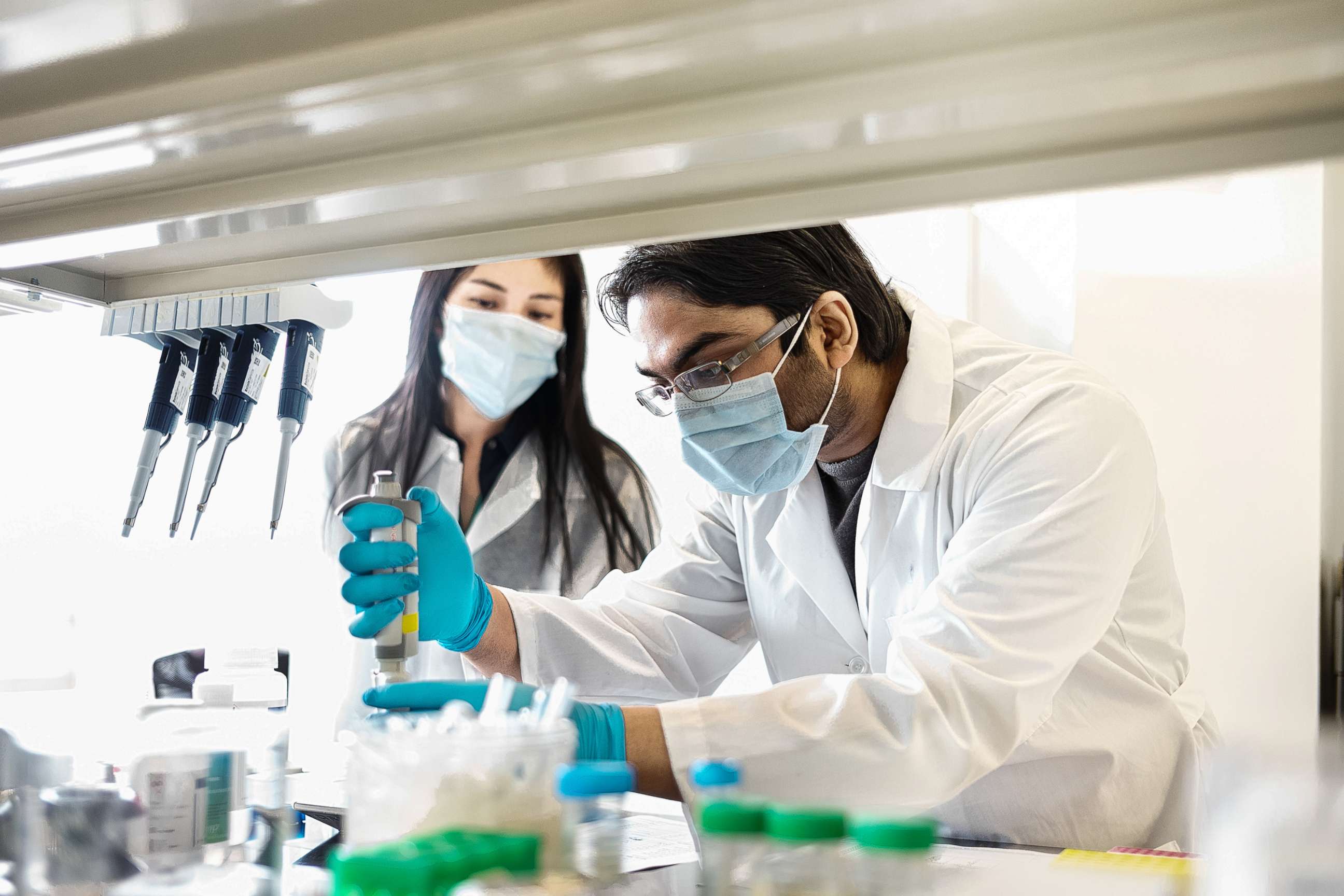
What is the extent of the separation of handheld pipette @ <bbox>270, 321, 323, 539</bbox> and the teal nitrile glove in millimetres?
394

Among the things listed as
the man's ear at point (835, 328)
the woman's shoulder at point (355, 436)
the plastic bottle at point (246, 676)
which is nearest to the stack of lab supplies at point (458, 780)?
the plastic bottle at point (246, 676)

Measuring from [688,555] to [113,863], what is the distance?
1176mm

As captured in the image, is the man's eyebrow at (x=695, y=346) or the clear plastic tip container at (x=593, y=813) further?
the man's eyebrow at (x=695, y=346)

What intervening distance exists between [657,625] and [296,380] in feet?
2.60

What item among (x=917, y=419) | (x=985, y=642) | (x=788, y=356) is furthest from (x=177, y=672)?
(x=985, y=642)

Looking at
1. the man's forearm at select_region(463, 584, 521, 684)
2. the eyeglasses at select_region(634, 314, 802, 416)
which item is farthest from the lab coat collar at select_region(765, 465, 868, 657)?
the man's forearm at select_region(463, 584, 521, 684)

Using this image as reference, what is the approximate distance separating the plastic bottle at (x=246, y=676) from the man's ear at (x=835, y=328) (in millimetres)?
905

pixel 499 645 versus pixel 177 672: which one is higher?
pixel 499 645

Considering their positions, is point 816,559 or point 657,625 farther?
point 657,625

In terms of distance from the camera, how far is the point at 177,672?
2146mm

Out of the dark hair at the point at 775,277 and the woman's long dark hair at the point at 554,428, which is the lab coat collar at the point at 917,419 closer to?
the dark hair at the point at 775,277

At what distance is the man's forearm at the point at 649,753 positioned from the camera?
0.99 meters

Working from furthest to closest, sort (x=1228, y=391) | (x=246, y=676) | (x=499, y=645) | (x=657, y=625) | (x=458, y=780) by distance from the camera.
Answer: (x=1228, y=391) → (x=657, y=625) → (x=499, y=645) → (x=246, y=676) → (x=458, y=780)

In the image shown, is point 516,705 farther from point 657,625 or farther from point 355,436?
point 355,436
